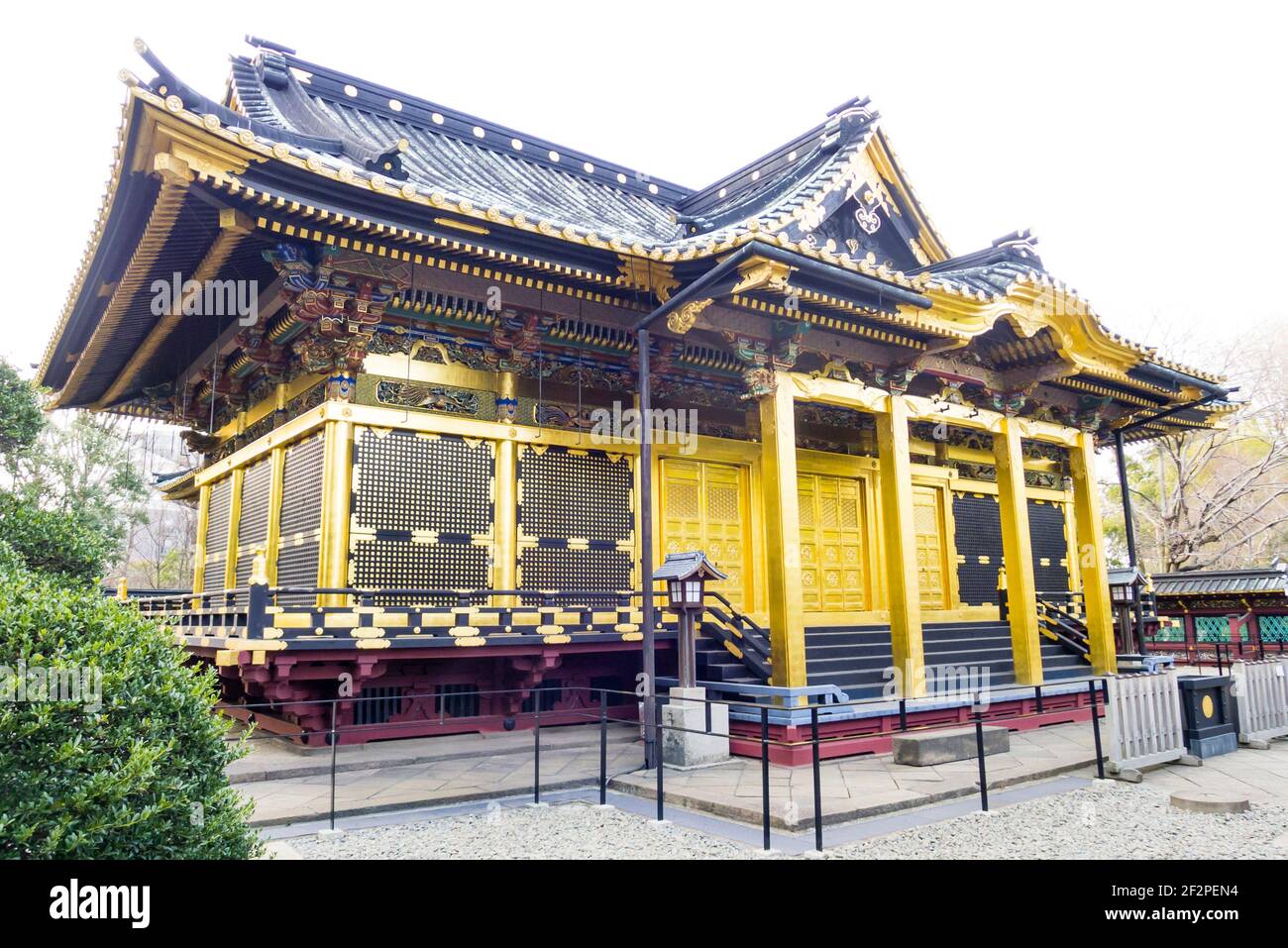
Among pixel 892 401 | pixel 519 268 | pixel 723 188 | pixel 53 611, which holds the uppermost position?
pixel 723 188

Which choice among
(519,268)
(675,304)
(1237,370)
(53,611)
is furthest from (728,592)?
(1237,370)

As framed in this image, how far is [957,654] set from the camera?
12797 mm

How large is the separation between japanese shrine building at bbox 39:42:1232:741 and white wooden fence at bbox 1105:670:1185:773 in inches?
114

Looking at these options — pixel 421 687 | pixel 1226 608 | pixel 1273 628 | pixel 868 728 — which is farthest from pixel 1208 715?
pixel 1226 608

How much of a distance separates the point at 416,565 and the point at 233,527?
4922mm

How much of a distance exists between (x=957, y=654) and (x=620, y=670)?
5.36 meters

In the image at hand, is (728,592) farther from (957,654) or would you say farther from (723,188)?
(723,188)

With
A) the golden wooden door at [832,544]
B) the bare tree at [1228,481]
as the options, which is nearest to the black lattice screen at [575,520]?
the golden wooden door at [832,544]

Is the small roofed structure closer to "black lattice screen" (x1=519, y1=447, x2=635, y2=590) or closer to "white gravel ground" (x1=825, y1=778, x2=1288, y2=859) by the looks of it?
"white gravel ground" (x1=825, y1=778, x2=1288, y2=859)

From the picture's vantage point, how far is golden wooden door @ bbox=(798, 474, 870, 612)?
45.6 ft

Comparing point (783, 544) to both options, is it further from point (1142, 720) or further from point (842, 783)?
point (1142, 720)

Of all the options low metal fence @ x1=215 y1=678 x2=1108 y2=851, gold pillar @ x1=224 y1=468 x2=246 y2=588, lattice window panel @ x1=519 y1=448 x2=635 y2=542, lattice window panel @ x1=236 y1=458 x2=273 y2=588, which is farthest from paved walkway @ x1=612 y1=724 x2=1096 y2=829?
gold pillar @ x1=224 y1=468 x2=246 y2=588

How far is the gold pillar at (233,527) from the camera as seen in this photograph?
13.0 metres

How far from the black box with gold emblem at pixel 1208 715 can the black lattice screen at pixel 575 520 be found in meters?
6.94
